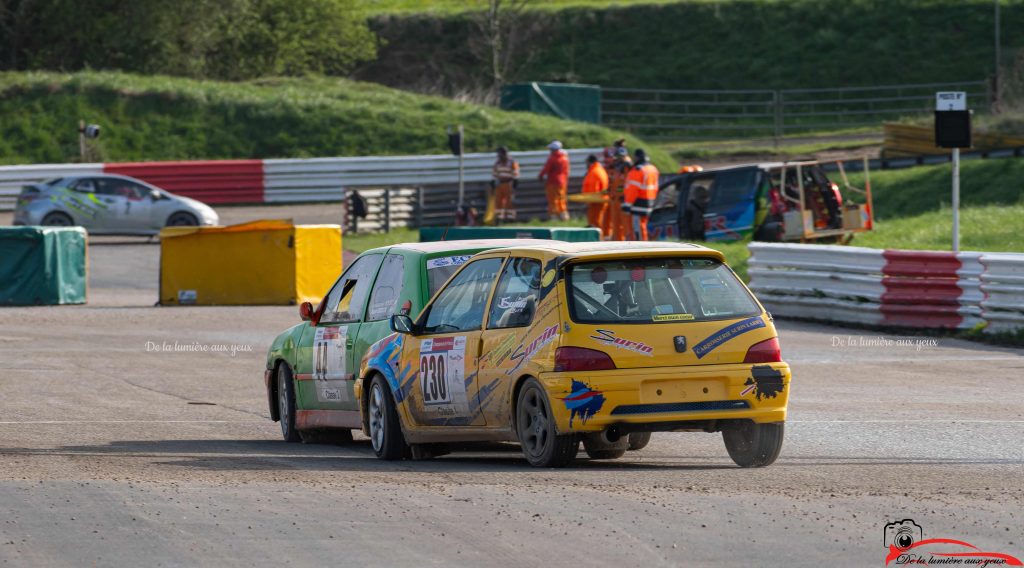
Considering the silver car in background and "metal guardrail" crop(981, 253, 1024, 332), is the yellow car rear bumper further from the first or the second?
the silver car in background

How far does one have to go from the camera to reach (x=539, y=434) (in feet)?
30.9

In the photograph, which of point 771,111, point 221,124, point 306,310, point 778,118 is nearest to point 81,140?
point 221,124

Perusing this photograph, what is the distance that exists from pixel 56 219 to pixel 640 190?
1336 cm

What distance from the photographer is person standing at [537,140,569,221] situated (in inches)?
1469

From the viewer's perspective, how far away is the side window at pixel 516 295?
9.53 m

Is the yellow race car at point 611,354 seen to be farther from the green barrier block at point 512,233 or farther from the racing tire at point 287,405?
the green barrier block at point 512,233

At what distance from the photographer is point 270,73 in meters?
60.0

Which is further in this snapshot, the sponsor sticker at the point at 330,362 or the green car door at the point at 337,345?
the sponsor sticker at the point at 330,362

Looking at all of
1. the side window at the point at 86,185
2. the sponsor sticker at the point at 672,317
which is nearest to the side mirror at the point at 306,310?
the sponsor sticker at the point at 672,317

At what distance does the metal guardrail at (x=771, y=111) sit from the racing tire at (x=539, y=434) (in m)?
41.8

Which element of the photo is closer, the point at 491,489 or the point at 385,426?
the point at 491,489

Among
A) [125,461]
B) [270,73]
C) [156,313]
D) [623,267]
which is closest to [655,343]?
[623,267]

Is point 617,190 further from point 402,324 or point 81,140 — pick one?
point 402,324

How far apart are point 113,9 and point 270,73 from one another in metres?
7.25
